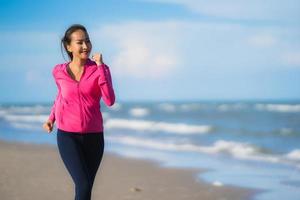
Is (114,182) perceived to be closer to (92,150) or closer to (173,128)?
(92,150)

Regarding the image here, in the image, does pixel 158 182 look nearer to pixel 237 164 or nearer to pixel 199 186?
pixel 199 186

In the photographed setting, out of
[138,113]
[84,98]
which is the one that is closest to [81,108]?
[84,98]

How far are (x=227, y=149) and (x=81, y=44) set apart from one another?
9216 mm

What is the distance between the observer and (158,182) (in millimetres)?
8430

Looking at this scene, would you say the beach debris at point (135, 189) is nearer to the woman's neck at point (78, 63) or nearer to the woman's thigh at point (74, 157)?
the woman's thigh at point (74, 157)

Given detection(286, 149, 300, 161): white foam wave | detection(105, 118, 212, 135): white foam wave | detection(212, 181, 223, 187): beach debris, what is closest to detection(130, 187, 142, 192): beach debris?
detection(212, 181, 223, 187): beach debris

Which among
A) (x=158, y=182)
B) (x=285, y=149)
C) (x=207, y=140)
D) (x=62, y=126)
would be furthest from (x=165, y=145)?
(x=62, y=126)

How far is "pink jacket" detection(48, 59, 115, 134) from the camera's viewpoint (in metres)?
4.16

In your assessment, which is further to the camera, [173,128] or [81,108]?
[173,128]

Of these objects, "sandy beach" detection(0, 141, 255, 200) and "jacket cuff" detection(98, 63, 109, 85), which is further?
"sandy beach" detection(0, 141, 255, 200)

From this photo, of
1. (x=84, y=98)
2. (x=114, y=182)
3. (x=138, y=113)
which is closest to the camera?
(x=84, y=98)

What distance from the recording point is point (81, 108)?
166 inches

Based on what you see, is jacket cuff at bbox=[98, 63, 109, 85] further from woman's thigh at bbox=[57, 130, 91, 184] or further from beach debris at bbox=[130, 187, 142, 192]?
beach debris at bbox=[130, 187, 142, 192]

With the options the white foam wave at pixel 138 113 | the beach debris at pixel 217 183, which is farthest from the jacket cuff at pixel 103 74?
the white foam wave at pixel 138 113
